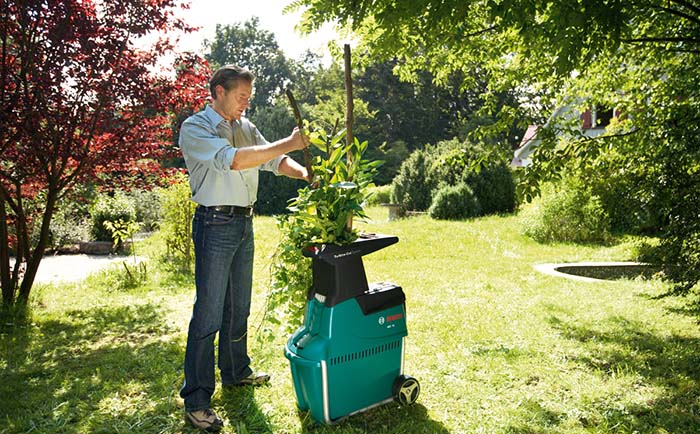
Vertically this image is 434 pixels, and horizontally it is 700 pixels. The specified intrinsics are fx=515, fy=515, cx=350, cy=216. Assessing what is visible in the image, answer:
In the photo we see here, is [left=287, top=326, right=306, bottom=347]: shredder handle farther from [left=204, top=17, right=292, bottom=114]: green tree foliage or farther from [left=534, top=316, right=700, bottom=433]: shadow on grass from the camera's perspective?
[left=204, top=17, right=292, bottom=114]: green tree foliage

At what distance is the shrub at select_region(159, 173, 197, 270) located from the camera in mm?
6891

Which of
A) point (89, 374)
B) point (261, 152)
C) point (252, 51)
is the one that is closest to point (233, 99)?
point (261, 152)

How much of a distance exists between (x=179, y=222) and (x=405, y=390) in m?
5.20

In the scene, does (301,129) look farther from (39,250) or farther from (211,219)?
(39,250)

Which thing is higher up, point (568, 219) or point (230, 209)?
point (230, 209)

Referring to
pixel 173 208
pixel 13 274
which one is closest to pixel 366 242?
pixel 13 274

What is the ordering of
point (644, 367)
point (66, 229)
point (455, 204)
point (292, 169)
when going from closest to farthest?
point (292, 169)
point (644, 367)
point (66, 229)
point (455, 204)

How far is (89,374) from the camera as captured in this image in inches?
131

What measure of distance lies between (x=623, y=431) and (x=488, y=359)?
41.3 inches

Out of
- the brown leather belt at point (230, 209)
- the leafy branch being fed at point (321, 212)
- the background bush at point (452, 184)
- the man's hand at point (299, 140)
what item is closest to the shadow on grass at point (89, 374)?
the leafy branch being fed at point (321, 212)

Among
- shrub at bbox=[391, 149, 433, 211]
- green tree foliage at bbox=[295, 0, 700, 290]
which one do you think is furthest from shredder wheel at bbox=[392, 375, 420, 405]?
shrub at bbox=[391, 149, 433, 211]

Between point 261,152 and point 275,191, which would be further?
point 275,191

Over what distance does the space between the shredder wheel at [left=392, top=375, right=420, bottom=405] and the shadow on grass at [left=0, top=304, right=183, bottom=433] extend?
3.69 feet

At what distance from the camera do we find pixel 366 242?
251cm
